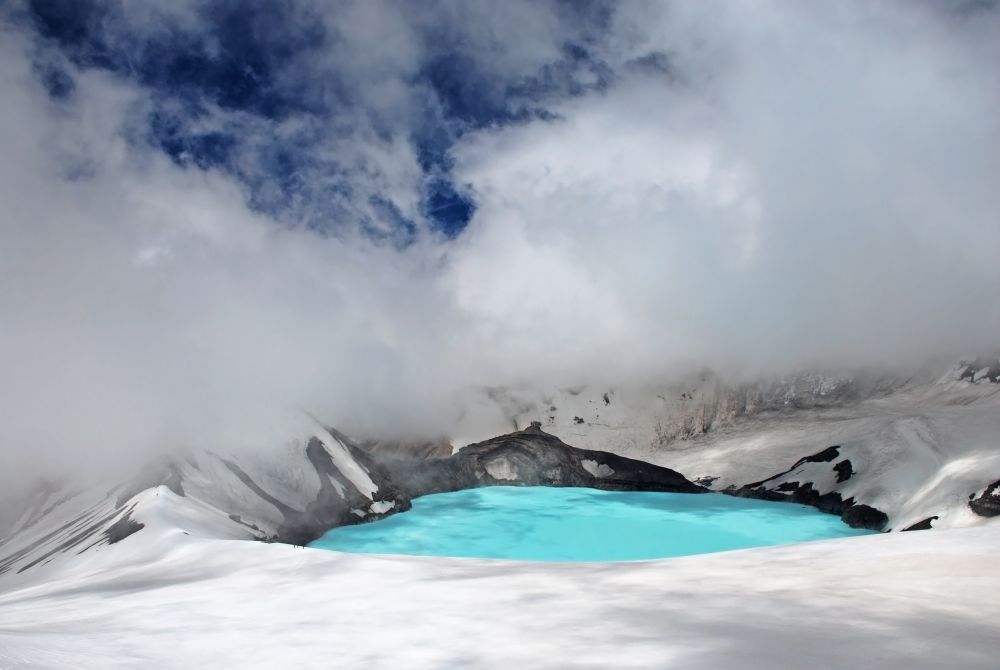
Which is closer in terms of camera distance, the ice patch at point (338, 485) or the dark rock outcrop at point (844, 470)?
the ice patch at point (338, 485)

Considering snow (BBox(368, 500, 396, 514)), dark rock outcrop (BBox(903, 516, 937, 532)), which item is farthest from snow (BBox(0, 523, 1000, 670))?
snow (BBox(368, 500, 396, 514))

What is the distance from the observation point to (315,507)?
911 inches

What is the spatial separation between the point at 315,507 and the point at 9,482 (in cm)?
1233

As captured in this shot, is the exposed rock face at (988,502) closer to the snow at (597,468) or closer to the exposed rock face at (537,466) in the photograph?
the exposed rock face at (537,466)

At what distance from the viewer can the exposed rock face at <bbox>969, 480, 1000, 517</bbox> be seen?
2036 cm

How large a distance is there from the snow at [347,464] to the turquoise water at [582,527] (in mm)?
1857

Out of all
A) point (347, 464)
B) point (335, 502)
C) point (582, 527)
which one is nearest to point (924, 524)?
point (582, 527)

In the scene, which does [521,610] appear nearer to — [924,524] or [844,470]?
[924,524]

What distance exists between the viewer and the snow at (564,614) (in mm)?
2947

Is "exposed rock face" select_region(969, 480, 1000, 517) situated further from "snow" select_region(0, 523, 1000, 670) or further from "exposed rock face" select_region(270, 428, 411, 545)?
"exposed rock face" select_region(270, 428, 411, 545)

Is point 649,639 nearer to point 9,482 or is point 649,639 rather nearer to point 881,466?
point 9,482

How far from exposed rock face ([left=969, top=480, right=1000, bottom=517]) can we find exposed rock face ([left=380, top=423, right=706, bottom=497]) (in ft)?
64.8

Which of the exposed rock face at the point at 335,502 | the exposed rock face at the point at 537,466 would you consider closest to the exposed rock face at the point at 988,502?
the exposed rock face at the point at 537,466

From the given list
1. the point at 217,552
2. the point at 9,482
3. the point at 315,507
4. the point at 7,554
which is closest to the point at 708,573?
the point at 217,552
